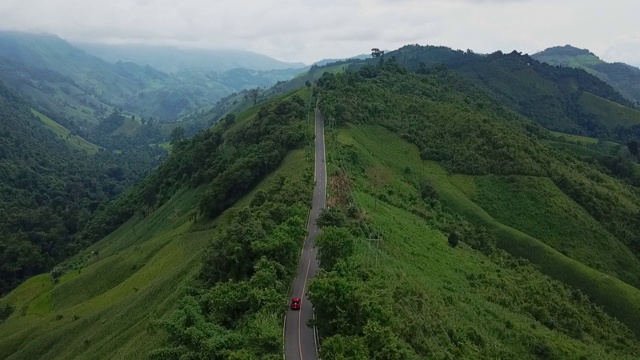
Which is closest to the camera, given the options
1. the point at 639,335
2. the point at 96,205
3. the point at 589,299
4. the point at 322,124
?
the point at 639,335

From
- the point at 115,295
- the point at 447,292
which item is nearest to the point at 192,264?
the point at 115,295

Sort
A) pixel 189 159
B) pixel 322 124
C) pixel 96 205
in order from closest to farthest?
pixel 322 124, pixel 189 159, pixel 96 205

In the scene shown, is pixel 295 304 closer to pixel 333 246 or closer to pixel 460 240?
pixel 333 246

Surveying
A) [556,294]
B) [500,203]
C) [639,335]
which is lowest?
[639,335]

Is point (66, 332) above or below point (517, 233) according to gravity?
below

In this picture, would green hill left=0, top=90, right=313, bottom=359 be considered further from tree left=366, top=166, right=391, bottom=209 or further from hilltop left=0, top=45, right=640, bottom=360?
tree left=366, top=166, right=391, bottom=209

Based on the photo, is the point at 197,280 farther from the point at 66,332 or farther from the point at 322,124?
the point at 322,124

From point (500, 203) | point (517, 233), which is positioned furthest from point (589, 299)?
point (500, 203)

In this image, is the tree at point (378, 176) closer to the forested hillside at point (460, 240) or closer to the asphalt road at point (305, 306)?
the forested hillside at point (460, 240)
